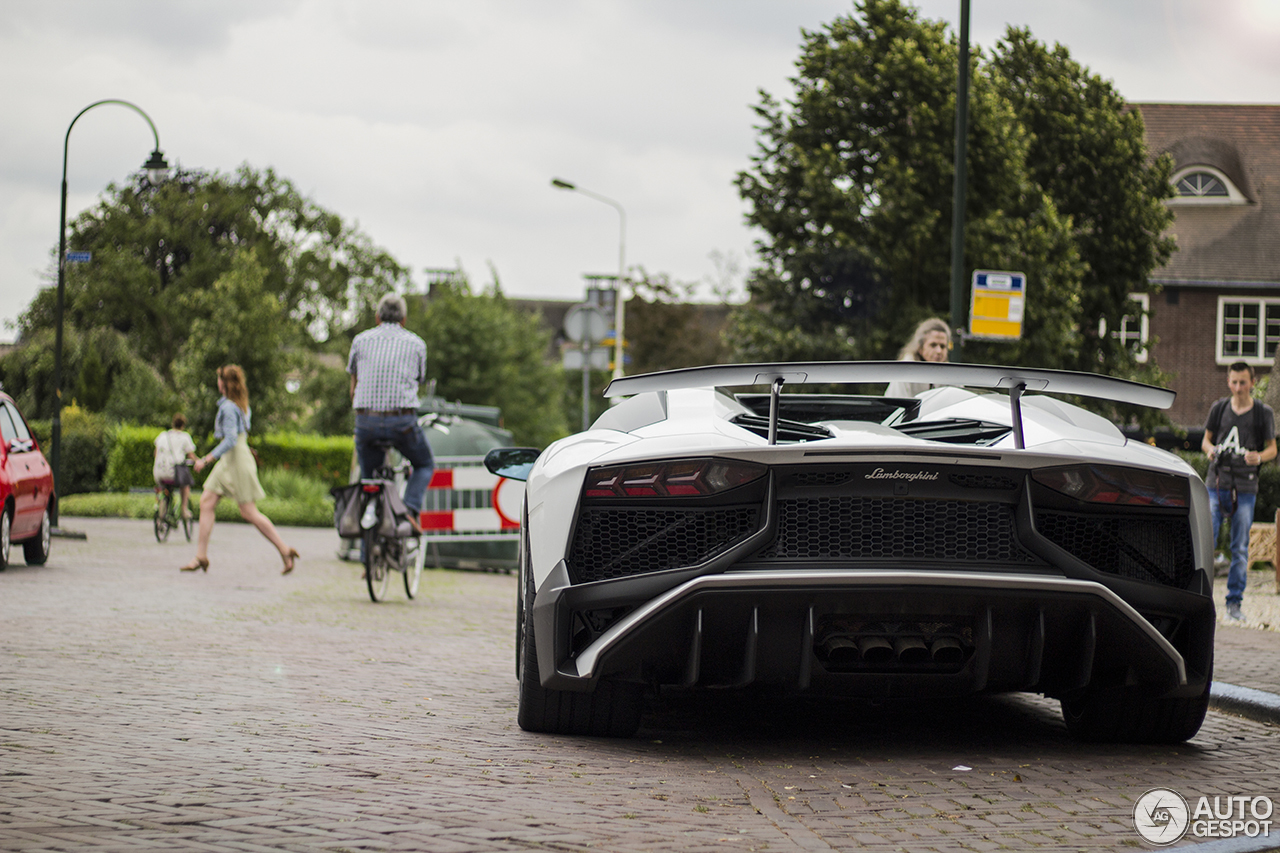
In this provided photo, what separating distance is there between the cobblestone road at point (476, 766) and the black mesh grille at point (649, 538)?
0.64m

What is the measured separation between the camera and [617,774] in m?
4.29

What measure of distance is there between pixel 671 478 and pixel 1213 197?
40.6m

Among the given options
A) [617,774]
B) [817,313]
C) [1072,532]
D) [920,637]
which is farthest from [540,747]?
[817,313]

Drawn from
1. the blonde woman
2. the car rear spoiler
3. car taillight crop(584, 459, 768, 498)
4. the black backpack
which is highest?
the blonde woman

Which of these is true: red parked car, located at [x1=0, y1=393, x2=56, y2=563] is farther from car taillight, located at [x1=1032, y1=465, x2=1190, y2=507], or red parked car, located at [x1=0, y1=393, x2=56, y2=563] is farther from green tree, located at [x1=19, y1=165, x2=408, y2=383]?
green tree, located at [x1=19, y1=165, x2=408, y2=383]

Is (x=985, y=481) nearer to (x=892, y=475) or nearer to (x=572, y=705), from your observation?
(x=892, y=475)

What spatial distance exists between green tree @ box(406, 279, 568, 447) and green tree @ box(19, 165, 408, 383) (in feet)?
55.6

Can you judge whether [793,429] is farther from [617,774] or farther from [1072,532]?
[617,774]

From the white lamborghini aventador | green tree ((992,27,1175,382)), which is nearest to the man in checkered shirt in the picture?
the white lamborghini aventador

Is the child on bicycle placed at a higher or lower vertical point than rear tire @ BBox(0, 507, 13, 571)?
higher

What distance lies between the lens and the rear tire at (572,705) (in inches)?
188

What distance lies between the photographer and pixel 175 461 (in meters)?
20.1

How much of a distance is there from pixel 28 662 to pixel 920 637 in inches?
172

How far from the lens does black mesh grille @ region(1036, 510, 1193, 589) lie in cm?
436
